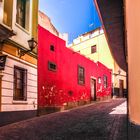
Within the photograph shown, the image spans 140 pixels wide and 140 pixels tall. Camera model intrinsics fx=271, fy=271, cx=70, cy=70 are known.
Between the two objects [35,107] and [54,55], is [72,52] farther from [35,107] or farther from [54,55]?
[35,107]

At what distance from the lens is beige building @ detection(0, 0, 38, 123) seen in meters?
9.38

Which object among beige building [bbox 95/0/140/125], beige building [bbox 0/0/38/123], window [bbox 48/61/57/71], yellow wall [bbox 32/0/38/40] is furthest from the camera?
window [bbox 48/61/57/71]

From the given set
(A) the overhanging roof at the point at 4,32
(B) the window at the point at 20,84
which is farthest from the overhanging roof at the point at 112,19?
(B) the window at the point at 20,84

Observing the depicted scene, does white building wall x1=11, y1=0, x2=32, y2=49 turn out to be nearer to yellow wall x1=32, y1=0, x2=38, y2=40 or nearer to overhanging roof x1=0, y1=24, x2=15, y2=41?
yellow wall x1=32, y1=0, x2=38, y2=40

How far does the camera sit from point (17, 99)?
10.6 m

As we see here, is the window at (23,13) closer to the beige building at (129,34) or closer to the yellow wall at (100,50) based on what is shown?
the beige building at (129,34)

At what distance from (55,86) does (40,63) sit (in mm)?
2146

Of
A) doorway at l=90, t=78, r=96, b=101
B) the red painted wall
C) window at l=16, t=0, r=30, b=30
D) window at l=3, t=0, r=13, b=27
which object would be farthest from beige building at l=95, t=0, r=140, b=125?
doorway at l=90, t=78, r=96, b=101

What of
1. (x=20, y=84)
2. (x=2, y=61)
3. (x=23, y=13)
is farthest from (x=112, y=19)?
(x=23, y=13)

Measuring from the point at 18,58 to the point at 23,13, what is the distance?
2.41 metres

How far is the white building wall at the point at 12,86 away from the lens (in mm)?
9539

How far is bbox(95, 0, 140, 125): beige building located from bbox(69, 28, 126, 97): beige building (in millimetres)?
19639

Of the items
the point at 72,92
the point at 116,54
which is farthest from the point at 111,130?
the point at 72,92

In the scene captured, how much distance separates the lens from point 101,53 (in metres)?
30.2
